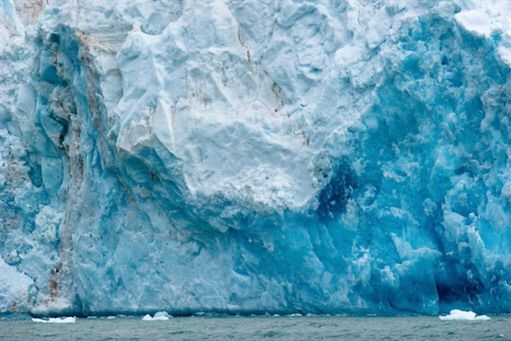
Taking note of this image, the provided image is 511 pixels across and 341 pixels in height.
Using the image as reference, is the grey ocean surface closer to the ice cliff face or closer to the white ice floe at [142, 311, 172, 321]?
the white ice floe at [142, 311, 172, 321]

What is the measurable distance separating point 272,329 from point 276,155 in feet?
9.79

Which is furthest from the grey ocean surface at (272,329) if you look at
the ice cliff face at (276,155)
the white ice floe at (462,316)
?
the ice cliff face at (276,155)

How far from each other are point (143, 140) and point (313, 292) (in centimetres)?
322

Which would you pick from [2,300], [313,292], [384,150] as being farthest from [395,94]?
[2,300]

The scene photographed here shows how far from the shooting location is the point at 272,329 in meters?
14.0

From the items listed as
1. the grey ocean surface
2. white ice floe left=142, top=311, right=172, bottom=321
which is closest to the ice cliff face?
white ice floe left=142, top=311, right=172, bottom=321

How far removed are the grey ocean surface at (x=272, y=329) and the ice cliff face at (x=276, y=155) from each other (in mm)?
650

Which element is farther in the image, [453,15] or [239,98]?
[239,98]

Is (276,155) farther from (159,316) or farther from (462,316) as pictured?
(462,316)

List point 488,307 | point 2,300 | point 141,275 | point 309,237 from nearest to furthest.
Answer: point 488,307
point 309,237
point 141,275
point 2,300

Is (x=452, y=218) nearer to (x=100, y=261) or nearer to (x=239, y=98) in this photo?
(x=239, y=98)

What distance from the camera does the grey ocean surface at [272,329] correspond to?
12.5 m

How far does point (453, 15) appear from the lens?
14930mm

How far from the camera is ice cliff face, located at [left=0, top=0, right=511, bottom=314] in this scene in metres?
14.7
